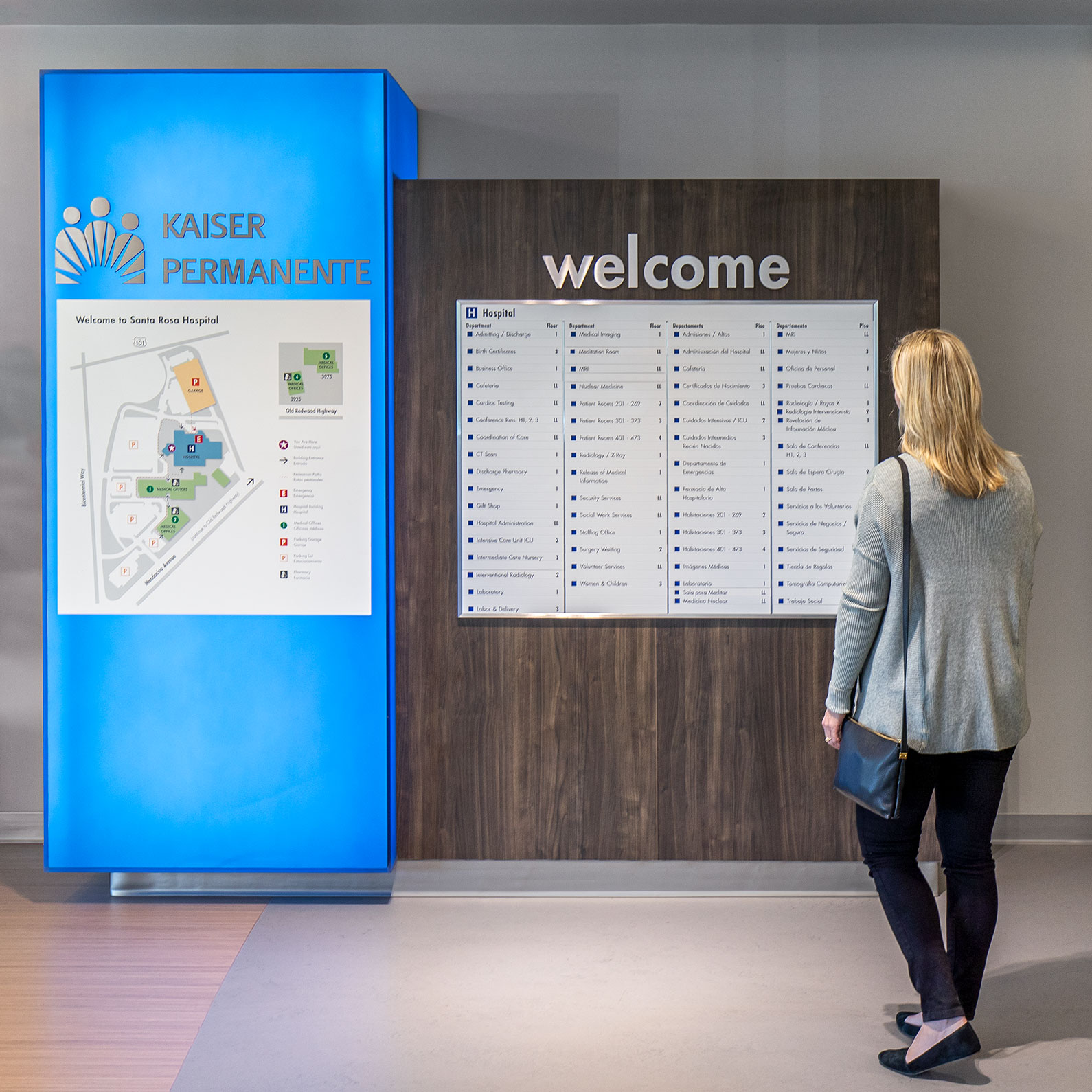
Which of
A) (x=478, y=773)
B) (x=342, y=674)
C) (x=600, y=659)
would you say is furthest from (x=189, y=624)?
(x=600, y=659)

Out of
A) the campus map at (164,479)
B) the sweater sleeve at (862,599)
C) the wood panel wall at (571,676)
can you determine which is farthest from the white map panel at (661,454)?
the sweater sleeve at (862,599)

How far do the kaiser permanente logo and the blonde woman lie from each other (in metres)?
2.45

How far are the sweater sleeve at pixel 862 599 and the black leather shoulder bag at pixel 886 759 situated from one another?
0.16ft

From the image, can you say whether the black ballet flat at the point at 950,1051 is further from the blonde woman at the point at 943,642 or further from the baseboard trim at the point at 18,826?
the baseboard trim at the point at 18,826

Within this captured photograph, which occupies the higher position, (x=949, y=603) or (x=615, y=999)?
(x=949, y=603)

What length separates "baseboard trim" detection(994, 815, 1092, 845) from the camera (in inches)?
150

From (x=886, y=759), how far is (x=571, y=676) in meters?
1.34

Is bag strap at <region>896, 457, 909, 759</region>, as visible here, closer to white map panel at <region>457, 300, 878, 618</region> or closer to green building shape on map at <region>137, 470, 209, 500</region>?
white map panel at <region>457, 300, 878, 618</region>

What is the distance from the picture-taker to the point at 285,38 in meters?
3.77

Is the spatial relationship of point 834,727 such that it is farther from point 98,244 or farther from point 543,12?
point 543,12

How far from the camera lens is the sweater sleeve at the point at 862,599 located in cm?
212

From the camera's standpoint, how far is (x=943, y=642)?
209 centimetres

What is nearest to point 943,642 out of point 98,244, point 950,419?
point 950,419

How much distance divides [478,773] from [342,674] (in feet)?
1.89
